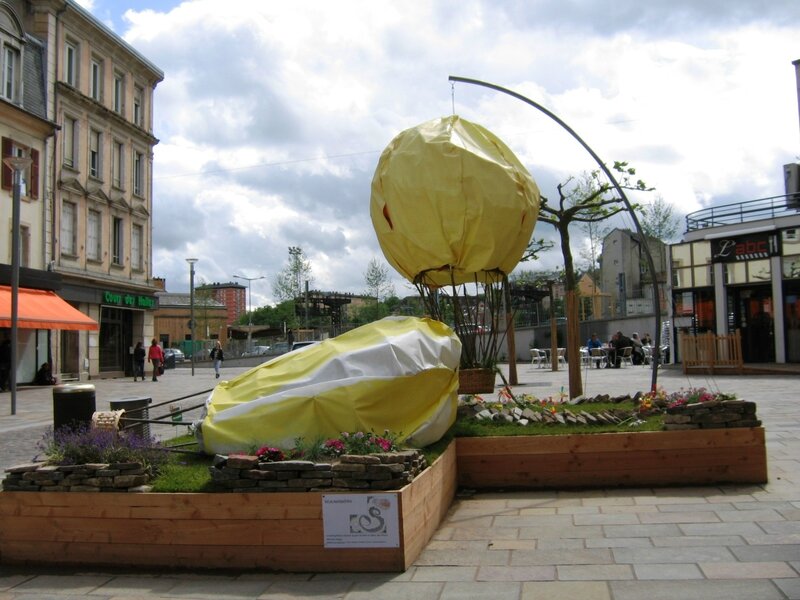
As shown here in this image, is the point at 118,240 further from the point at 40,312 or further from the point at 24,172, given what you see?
the point at 40,312

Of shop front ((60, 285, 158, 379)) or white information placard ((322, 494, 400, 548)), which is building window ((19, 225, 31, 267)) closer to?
shop front ((60, 285, 158, 379))

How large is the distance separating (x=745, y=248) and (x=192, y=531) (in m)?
25.9

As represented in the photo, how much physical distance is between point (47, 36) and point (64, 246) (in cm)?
827

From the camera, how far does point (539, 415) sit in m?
9.05

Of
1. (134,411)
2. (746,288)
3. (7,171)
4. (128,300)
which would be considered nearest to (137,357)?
(128,300)

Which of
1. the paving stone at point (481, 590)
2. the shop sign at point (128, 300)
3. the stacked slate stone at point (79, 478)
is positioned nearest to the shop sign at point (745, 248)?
the paving stone at point (481, 590)

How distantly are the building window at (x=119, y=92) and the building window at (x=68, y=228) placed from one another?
6374mm

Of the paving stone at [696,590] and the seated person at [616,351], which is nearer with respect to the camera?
the paving stone at [696,590]

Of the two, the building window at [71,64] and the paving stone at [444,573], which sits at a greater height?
the building window at [71,64]

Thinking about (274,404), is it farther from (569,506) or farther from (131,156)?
(131,156)

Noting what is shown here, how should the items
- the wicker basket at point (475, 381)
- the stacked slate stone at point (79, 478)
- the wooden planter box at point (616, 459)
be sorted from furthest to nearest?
the wicker basket at point (475, 381) < the wooden planter box at point (616, 459) < the stacked slate stone at point (79, 478)

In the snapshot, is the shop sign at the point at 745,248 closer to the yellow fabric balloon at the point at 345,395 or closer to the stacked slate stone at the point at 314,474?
the yellow fabric balloon at the point at 345,395

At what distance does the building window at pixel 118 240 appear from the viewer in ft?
114

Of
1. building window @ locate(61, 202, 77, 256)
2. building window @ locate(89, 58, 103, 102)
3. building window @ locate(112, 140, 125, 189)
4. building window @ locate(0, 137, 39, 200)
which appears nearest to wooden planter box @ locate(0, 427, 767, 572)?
building window @ locate(0, 137, 39, 200)
